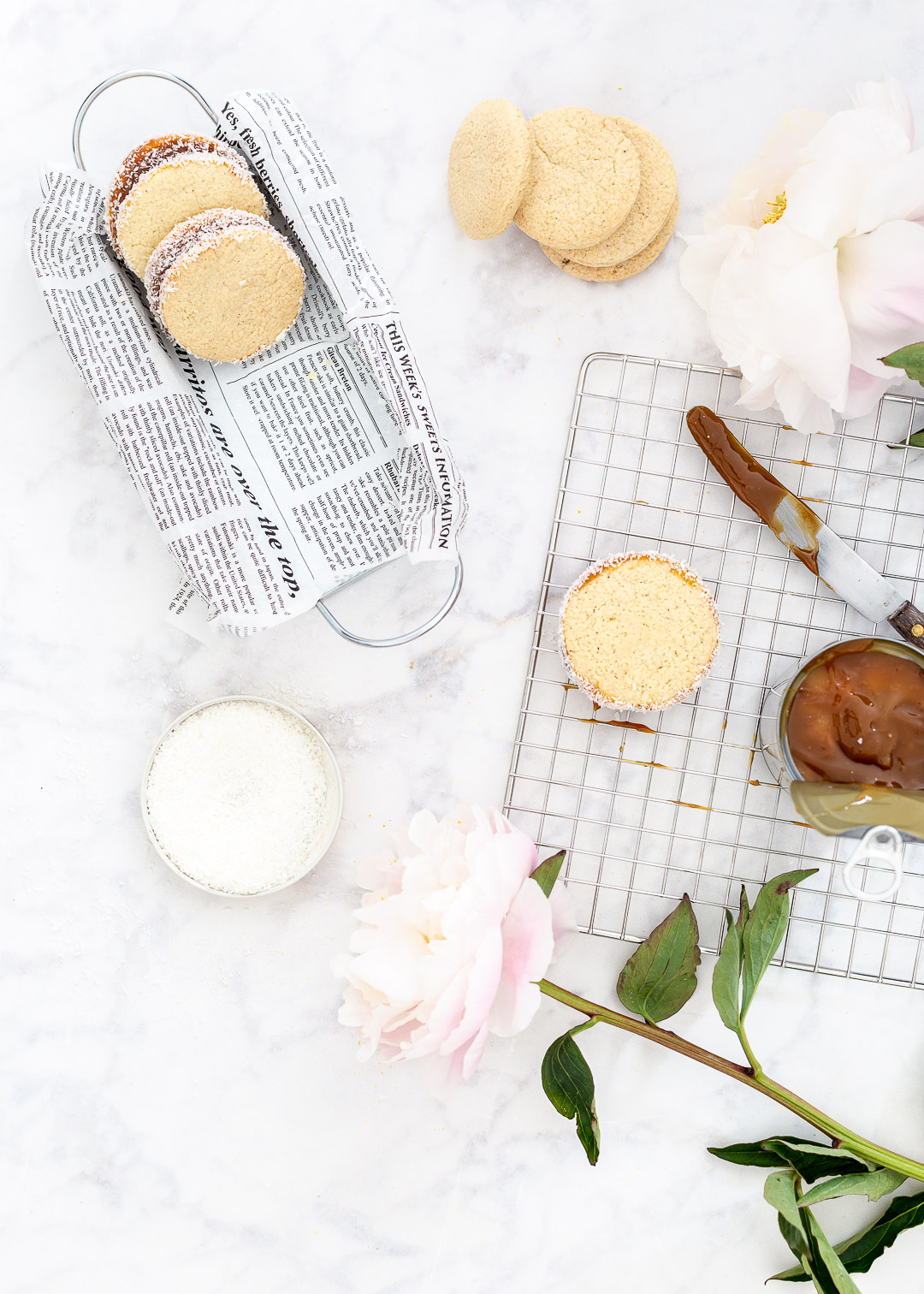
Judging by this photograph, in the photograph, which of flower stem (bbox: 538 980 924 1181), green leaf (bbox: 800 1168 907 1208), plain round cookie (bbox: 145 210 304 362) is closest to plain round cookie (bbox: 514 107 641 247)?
plain round cookie (bbox: 145 210 304 362)

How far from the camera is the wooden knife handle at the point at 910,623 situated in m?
0.88

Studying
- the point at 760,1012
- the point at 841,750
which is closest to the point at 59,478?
the point at 841,750

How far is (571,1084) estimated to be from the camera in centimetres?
88

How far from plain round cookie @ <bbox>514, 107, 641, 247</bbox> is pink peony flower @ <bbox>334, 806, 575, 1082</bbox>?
537mm

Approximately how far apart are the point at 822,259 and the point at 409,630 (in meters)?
0.50

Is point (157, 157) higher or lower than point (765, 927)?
higher

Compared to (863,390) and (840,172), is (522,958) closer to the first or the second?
(863,390)

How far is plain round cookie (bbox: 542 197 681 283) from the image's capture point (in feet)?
3.07

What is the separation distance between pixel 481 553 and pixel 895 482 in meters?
0.42

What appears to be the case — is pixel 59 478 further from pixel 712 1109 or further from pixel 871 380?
pixel 712 1109

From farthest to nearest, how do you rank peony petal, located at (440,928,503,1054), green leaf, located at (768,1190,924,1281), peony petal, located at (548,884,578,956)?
green leaf, located at (768,1190,924,1281) → peony petal, located at (548,884,578,956) → peony petal, located at (440,928,503,1054)

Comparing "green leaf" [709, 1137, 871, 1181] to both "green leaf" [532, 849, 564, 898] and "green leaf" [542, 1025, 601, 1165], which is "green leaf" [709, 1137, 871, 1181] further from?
"green leaf" [532, 849, 564, 898]

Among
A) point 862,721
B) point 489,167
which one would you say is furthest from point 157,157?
point 862,721

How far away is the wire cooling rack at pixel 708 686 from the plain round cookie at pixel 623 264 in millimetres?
80
